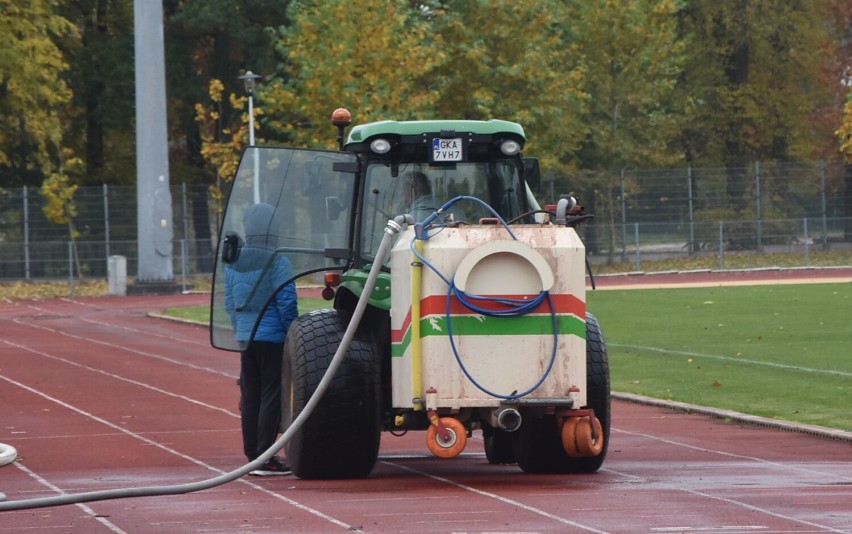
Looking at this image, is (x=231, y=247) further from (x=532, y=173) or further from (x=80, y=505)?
(x=80, y=505)

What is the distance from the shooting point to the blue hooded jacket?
12492 millimetres

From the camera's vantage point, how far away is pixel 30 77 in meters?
48.1

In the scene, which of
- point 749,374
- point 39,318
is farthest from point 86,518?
point 39,318

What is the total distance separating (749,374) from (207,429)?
24.3 feet

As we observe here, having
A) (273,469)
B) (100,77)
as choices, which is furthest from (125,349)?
(100,77)

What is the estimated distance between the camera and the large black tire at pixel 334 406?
11.5 meters

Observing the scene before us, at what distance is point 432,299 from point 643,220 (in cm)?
4239

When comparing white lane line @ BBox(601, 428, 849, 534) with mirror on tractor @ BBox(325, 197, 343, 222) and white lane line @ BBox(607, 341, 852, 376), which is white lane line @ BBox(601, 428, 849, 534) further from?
white lane line @ BBox(607, 341, 852, 376)

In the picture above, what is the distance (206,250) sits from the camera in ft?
156

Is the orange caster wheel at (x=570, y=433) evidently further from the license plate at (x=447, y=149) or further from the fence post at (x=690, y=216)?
the fence post at (x=690, y=216)

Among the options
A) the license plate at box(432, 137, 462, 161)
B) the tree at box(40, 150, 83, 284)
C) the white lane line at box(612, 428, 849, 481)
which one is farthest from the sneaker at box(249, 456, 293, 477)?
the tree at box(40, 150, 83, 284)

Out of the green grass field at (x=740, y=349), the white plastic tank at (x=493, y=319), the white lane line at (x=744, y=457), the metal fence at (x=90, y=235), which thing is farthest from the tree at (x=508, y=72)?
the white plastic tank at (x=493, y=319)

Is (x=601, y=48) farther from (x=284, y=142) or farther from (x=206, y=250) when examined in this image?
(x=206, y=250)

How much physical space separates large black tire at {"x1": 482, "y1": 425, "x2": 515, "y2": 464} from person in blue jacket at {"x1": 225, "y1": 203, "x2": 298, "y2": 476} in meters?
1.66
